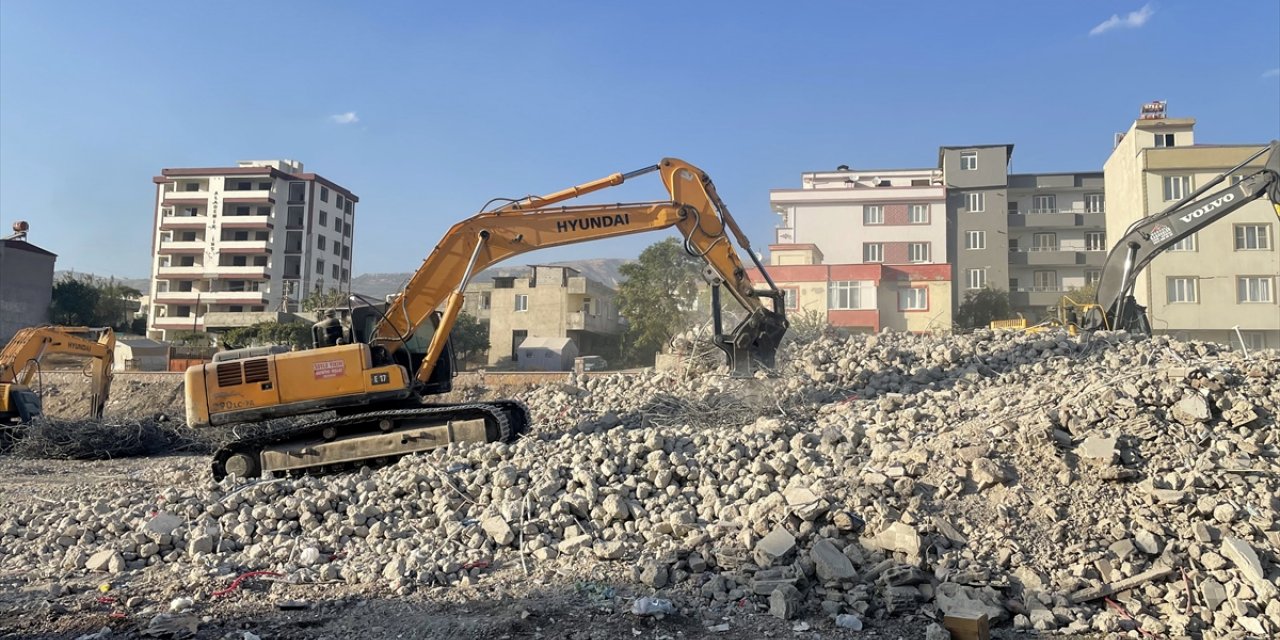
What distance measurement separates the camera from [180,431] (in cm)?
1706

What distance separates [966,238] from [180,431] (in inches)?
1590

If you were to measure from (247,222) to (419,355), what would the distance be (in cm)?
5107

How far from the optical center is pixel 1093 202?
48.5 meters

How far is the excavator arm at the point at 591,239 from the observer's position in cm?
1037

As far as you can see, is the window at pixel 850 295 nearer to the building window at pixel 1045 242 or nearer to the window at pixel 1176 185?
the window at pixel 1176 185

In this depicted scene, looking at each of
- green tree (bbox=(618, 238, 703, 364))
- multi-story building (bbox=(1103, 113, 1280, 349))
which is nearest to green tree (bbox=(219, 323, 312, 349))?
green tree (bbox=(618, 238, 703, 364))

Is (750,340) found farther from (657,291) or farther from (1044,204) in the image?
(1044,204)

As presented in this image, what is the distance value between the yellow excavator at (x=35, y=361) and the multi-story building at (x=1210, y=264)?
114 ft

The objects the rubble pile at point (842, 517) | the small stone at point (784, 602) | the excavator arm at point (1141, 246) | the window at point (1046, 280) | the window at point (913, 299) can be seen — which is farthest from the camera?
the window at point (1046, 280)

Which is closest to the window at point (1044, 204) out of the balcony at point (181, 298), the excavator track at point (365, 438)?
the excavator track at point (365, 438)

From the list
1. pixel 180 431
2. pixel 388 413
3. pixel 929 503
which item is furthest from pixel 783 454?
pixel 180 431

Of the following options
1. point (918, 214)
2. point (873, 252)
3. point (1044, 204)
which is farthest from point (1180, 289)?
point (1044, 204)

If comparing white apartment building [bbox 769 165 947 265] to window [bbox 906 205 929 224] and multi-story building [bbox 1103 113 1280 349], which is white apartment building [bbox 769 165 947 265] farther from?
multi-story building [bbox 1103 113 1280 349]

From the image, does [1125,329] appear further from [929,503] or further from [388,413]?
[388,413]
